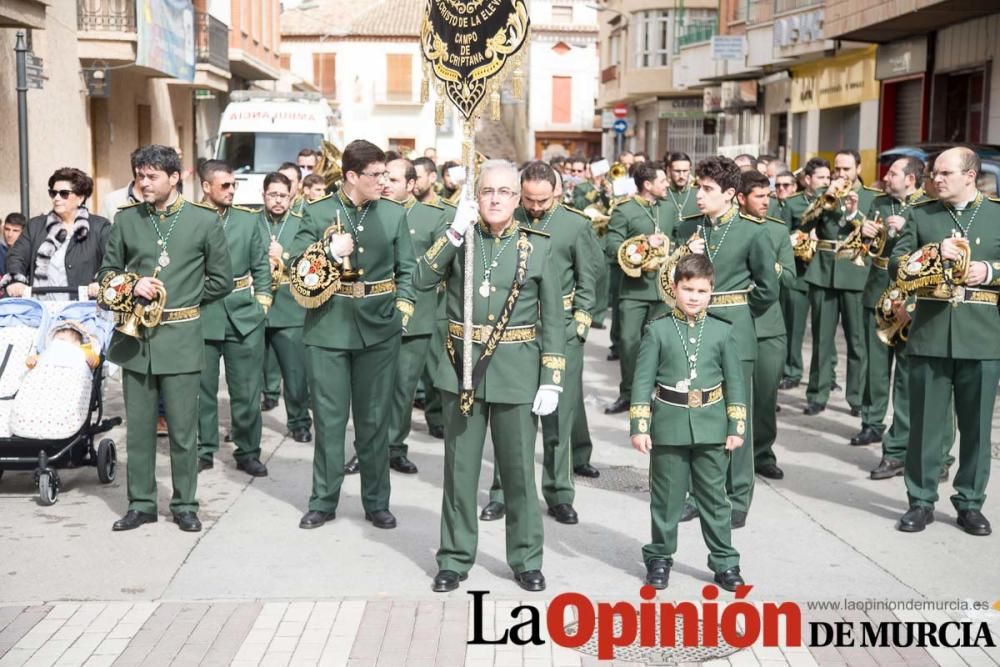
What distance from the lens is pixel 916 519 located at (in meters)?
8.02

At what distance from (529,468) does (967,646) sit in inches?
86.5

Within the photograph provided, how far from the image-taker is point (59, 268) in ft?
30.9

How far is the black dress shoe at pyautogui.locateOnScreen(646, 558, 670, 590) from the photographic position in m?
6.76

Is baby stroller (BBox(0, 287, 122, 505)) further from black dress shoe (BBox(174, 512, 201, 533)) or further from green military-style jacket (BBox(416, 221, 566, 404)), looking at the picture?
green military-style jacket (BBox(416, 221, 566, 404))

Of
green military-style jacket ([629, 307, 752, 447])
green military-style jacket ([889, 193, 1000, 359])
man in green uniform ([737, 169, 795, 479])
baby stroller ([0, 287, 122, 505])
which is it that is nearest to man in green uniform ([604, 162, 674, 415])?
man in green uniform ([737, 169, 795, 479])

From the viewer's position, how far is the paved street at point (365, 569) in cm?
586

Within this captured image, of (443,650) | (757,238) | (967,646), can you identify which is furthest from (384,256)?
(967,646)

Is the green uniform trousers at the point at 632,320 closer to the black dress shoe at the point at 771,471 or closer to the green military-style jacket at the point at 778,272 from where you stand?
the black dress shoe at the point at 771,471

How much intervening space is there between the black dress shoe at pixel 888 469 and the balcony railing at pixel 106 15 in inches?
666

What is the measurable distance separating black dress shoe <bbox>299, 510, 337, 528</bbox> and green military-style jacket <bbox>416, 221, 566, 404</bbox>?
1.73 m

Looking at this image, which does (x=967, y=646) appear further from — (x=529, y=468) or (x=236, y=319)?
(x=236, y=319)

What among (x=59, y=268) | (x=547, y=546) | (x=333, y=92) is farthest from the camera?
(x=333, y=92)

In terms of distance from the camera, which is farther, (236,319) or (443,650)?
(236,319)

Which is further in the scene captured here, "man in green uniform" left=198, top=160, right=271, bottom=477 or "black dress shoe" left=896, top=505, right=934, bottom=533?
"man in green uniform" left=198, top=160, right=271, bottom=477
